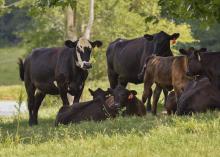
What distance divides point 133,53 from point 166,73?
13.0ft

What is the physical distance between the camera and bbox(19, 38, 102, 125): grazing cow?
16.8m

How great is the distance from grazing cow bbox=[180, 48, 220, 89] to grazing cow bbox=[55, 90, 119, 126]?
1.89 m

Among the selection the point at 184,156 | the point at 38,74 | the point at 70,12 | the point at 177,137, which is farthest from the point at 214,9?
the point at 70,12

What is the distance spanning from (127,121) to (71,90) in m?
5.46

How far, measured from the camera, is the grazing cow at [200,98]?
42.3ft

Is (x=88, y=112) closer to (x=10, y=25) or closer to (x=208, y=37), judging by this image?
(x=208, y=37)

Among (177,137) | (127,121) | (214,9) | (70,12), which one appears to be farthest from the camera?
(70,12)

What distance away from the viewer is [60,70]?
16875 millimetres

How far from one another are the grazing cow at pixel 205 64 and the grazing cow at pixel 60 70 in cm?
330

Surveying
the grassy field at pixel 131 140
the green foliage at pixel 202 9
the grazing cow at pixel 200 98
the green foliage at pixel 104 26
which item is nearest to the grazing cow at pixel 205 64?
the grazing cow at pixel 200 98

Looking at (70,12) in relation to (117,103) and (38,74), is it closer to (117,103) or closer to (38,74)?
(38,74)

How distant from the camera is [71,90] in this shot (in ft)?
55.0

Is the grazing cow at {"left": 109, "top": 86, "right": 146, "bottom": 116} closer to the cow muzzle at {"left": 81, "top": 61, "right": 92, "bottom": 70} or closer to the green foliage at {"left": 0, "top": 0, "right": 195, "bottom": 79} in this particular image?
the cow muzzle at {"left": 81, "top": 61, "right": 92, "bottom": 70}

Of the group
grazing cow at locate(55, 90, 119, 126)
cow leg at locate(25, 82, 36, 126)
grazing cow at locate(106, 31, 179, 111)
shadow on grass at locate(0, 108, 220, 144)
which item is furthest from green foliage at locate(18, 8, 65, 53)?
shadow on grass at locate(0, 108, 220, 144)
